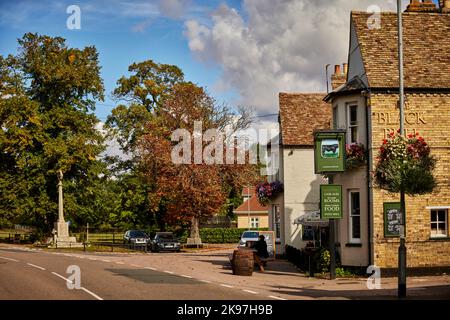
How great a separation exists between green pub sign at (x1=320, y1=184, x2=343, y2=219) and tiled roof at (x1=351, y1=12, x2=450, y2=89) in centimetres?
431

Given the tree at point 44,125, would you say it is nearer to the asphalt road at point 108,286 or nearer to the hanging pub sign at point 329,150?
the asphalt road at point 108,286

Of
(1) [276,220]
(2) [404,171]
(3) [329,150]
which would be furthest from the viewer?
(1) [276,220]

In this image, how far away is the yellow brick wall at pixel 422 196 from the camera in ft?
85.1

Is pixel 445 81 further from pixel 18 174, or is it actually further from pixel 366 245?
pixel 18 174

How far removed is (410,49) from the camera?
92.1ft

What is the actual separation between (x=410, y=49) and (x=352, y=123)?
401cm

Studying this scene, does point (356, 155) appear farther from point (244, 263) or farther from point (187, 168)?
point (187, 168)

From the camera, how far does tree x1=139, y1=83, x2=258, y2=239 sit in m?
54.1

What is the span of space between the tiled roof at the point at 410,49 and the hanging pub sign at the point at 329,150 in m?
2.45

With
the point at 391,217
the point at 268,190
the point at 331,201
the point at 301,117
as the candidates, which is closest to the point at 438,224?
the point at 391,217

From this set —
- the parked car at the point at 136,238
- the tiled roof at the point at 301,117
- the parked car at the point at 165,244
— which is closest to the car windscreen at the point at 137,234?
the parked car at the point at 136,238

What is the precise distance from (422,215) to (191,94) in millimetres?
34399

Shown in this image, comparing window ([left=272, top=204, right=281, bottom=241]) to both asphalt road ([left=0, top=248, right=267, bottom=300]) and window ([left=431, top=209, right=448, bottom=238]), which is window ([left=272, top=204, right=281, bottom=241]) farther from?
window ([left=431, top=209, right=448, bottom=238])

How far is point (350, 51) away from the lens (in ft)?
99.1
